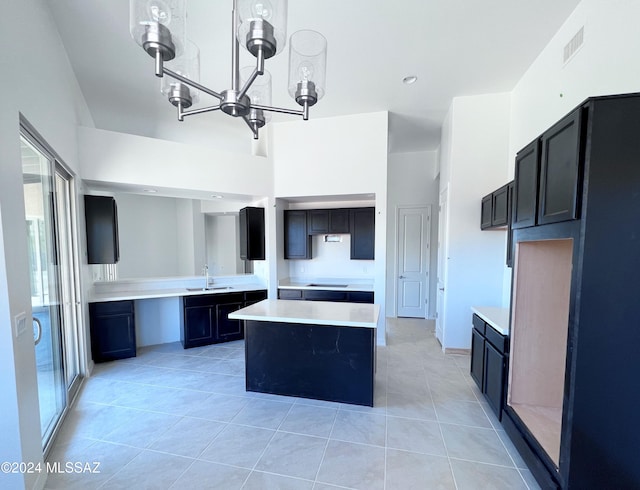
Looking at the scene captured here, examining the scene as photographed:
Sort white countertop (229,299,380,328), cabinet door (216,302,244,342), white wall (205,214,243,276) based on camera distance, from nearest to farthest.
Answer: white countertop (229,299,380,328) → cabinet door (216,302,244,342) → white wall (205,214,243,276)

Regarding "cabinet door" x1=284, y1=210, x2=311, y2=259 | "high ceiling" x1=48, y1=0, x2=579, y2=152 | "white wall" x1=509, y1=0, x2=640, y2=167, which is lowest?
"cabinet door" x1=284, y1=210, x2=311, y2=259

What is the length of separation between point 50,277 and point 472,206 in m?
4.98

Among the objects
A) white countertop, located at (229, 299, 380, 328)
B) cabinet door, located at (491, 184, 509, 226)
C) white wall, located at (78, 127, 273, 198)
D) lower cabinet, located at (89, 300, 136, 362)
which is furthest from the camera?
lower cabinet, located at (89, 300, 136, 362)

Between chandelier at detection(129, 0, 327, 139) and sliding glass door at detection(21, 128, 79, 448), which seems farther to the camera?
sliding glass door at detection(21, 128, 79, 448)

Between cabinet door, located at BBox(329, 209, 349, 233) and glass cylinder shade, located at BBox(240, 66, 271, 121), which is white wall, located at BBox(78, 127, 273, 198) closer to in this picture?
cabinet door, located at BBox(329, 209, 349, 233)

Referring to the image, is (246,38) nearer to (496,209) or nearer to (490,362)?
(490,362)

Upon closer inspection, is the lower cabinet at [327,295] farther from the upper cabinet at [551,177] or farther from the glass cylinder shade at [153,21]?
the glass cylinder shade at [153,21]

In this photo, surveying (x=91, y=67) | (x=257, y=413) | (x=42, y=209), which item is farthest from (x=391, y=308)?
(x=91, y=67)

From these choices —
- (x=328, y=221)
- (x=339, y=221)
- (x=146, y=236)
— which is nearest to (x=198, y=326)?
Result: (x=328, y=221)

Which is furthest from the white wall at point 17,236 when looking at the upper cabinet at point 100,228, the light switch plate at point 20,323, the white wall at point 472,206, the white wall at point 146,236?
the white wall at point 146,236

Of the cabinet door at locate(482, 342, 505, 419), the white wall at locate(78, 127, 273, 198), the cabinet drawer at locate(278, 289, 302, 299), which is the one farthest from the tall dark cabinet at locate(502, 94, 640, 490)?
the white wall at locate(78, 127, 273, 198)

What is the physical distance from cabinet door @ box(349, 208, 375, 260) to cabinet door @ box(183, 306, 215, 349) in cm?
269

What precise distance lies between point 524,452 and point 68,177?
4.95m

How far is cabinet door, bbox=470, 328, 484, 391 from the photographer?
8.95ft
